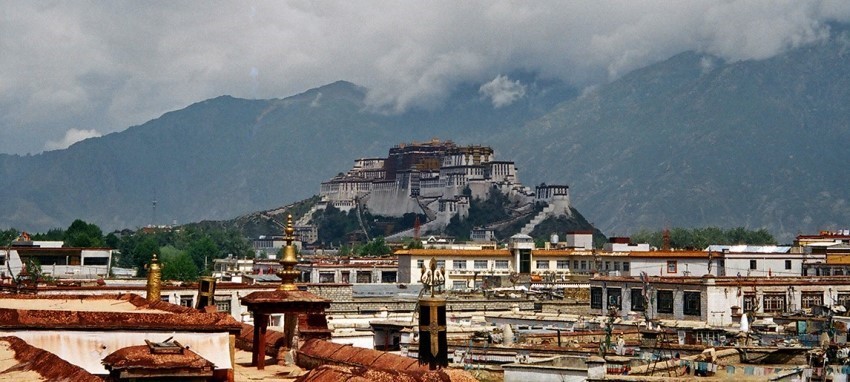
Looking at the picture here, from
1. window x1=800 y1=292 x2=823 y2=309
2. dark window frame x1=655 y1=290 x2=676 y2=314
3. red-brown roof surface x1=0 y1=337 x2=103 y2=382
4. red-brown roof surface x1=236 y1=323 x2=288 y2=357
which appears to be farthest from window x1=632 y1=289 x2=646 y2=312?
red-brown roof surface x1=0 y1=337 x2=103 y2=382

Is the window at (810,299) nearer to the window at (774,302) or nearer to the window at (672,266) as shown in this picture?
the window at (774,302)

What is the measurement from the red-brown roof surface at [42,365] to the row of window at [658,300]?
4940cm

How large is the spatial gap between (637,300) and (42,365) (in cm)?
5435

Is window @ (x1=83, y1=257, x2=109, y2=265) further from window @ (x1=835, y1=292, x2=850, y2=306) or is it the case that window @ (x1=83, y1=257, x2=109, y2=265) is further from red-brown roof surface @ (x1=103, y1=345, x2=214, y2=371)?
red-brown roof surface @ (x1=103, y1=345, x2=214, y2=371)

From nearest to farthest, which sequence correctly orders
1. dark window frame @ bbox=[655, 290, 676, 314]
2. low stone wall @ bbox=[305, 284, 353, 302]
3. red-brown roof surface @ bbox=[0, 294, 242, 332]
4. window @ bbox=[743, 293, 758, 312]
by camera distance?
red-brown roof surface @ bbox=[0, 294, 242, 332] < window @ bbox=[743, 293, 758, 312] < dark window frame @ bbox=[655, 290, 676, 314] < low stone wall @ bbox=[305, 284, 353, 302]

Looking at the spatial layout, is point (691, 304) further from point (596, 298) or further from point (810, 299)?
point (596, 298)

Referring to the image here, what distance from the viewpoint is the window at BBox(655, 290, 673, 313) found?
65.9 m

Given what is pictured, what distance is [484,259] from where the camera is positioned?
397 ft

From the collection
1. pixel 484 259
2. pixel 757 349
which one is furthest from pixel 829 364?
pixel 484 259

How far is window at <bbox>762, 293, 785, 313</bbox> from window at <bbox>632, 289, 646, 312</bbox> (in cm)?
547

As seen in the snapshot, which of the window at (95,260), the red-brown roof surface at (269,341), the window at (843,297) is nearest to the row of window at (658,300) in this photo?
the window at (843,297)

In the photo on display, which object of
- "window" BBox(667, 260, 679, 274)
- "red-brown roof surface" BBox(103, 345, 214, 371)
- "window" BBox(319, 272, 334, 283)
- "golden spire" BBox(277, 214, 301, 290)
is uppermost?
"window" BBox(667, 260, 679, 274)

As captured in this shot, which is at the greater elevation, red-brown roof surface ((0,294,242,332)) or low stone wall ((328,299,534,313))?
red-brown roof surface ((0,294,242,332))

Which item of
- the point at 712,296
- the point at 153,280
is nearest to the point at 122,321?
the point at 153,280
